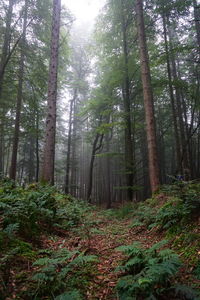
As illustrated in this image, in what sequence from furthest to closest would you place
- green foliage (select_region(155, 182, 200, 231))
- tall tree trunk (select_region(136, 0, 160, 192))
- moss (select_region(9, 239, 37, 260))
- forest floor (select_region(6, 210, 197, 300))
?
tall tree trunk (select_region(136, 0, 160, 192))
green foliage (select_region(155, 182, 200, 231))
moss (select_region(9, 239, 37, 260))
forest floor (select_region(6, 210, 197, 300))

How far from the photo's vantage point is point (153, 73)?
35.8 feet

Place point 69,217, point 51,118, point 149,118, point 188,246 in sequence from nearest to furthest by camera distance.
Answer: point 188,246 < point 69,217 < point 149,118 < point 51,118

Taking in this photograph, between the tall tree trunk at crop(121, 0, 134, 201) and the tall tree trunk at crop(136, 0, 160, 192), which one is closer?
the tall tree trunk at crop(136, 0, 160, 192)

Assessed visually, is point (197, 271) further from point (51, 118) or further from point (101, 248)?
point (51, 118)

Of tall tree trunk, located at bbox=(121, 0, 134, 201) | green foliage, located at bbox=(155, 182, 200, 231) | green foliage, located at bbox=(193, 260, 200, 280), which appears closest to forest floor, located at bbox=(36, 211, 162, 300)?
green foliage, located at bbox=(155, 182, 200, 231)

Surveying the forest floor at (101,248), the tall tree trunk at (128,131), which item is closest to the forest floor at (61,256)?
the forest floor at (101,248)

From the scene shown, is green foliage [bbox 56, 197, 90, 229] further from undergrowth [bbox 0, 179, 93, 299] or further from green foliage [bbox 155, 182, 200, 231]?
green foliage [bbox 155, 182, 200, 231]

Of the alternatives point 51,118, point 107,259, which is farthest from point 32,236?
point 51,118

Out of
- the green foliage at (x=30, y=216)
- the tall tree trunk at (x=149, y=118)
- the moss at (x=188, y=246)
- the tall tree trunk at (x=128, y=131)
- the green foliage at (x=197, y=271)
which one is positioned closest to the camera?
the green foliage at (x=197, y=271)

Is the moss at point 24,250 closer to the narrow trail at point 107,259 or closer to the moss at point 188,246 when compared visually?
the narrow trail at point 107,259

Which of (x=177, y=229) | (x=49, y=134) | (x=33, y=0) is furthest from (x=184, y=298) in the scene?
(x=33, y=0)

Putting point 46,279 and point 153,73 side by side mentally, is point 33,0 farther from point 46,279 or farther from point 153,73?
point 46,279

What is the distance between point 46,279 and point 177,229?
2245 millimetres

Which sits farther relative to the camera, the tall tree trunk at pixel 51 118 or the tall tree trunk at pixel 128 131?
the tall tree trunk at pixel 128 131
